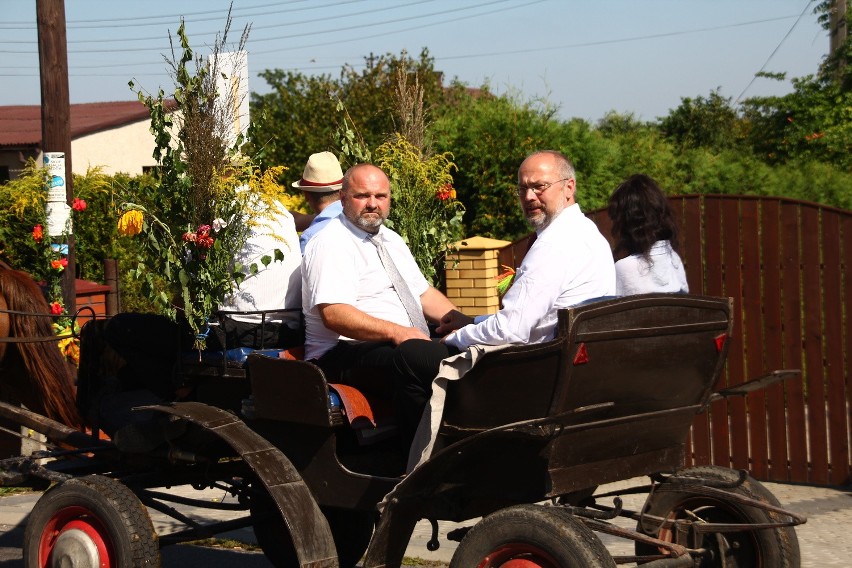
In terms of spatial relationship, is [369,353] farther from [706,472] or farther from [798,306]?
[798,306]

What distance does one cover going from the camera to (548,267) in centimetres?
430

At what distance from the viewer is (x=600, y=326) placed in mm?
3924

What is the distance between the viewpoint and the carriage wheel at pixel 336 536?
5.73 meters

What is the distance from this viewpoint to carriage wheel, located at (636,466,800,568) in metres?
4.47

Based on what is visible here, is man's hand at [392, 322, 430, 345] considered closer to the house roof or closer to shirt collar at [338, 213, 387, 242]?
shirt collar at [338, 213, 387, 242]

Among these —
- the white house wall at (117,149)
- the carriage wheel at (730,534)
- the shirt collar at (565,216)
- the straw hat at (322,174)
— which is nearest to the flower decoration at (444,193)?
the straw hat at (322,174)

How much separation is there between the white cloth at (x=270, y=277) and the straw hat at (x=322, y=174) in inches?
38.1

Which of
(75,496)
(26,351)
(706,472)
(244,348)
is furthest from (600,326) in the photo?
(26,351)

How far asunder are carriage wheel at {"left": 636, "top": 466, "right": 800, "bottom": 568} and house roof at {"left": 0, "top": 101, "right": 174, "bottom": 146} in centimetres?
1950

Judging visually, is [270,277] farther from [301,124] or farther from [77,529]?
[301,124]

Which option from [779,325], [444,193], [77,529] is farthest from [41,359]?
[779,325]

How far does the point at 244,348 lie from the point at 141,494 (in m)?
0.86

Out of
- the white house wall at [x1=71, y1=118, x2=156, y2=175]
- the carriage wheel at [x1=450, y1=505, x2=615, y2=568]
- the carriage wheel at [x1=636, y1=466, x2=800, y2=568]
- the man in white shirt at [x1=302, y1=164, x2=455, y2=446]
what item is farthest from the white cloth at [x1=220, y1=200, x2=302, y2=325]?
the white house wall at [x1=71, y1=118, x2=156, y2=175]

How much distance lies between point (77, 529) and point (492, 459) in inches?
73.8
